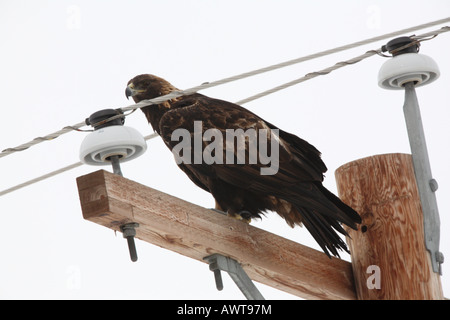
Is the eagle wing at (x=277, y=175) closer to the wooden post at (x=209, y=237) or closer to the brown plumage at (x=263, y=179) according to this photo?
the brown plumage at (x=263, y=179)

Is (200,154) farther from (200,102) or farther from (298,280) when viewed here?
(298,280)

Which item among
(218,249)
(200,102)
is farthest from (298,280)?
(200,102)

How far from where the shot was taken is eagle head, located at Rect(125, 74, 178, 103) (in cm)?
642

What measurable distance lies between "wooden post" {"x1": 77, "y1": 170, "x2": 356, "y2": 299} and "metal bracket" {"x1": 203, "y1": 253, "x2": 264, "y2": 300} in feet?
0.10

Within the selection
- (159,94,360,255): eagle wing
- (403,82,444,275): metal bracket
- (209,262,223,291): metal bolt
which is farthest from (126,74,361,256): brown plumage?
(209,262,223,291): metal bolt

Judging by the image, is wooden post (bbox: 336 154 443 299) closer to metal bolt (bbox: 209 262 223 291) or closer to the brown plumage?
the brown plumage

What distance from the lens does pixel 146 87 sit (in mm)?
6445

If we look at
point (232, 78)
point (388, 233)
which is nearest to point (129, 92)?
point (232, 78)

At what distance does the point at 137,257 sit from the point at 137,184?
33 cm

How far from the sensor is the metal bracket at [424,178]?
461 cm

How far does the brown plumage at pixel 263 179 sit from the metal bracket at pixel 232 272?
54 centimetres

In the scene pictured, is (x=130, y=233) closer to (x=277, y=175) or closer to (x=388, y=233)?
(x=277, y=175)

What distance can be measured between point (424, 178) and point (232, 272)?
1113 mm
